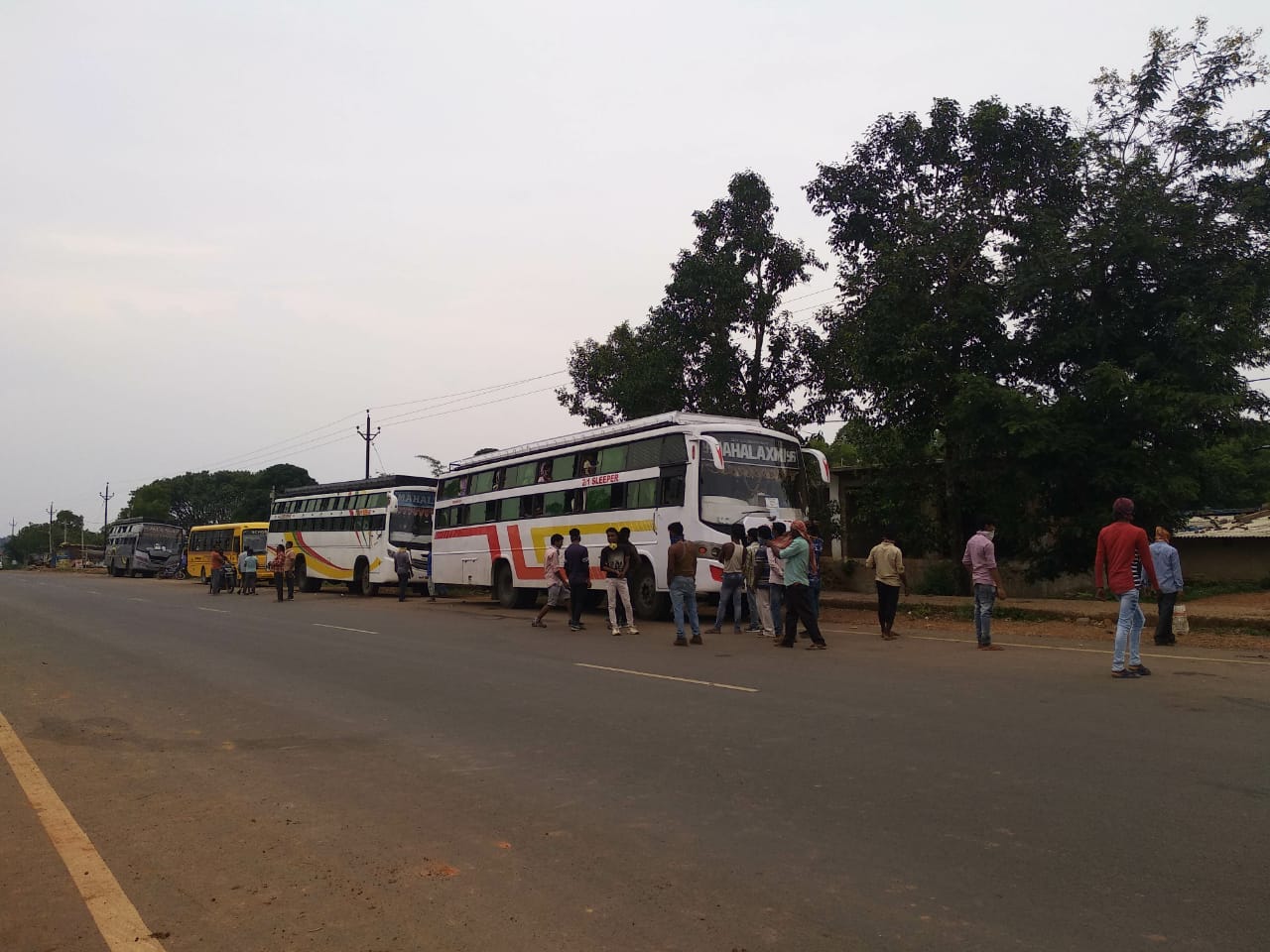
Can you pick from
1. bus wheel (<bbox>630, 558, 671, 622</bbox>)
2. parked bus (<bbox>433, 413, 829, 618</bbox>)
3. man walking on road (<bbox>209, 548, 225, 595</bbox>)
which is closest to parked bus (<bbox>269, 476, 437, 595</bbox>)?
man walking on road (<bbox>209, 548, 225, 595</bbox>)

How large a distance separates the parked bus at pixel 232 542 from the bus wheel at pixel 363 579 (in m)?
11.7

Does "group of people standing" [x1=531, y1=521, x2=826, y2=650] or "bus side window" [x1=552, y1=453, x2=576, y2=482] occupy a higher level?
"bus side window" [x1=552, y1=453, x2=576, y2=482]

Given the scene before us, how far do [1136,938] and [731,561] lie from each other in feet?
38.3

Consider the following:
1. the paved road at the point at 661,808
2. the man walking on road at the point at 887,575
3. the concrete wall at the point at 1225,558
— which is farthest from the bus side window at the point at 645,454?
the concrete wall at the point at 1225,558

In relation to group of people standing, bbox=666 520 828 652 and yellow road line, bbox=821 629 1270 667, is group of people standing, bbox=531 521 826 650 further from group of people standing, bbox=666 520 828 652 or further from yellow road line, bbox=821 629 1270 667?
yellow road line, bbox=821 629 1270 667

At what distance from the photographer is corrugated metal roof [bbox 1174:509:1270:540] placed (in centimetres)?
2864

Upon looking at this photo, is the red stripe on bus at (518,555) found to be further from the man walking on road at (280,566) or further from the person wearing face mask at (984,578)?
the person wearing face mask at (984,578)

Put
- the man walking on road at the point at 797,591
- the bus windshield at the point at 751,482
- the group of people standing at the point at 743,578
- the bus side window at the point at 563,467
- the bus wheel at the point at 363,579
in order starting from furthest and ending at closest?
the bus wheel at the point at 363,579 → the bus side window at the point at 563,467 → the bus windshield at the point at 751,482 → the group of people standing at the point at 743,578 → the man walking on road at the point at 797,591

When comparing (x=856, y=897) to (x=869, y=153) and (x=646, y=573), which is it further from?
(x=869, y=153)

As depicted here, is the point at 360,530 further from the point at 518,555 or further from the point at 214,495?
the point at 214,495

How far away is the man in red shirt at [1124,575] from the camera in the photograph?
386 inches

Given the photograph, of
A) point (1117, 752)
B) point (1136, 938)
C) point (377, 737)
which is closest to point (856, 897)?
point (1136, 938)

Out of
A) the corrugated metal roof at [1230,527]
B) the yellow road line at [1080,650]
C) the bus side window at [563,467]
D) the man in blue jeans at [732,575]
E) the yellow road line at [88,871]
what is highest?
the bus side window at [563,467]

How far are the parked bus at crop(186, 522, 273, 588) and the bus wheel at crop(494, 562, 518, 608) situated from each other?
2096 cm
